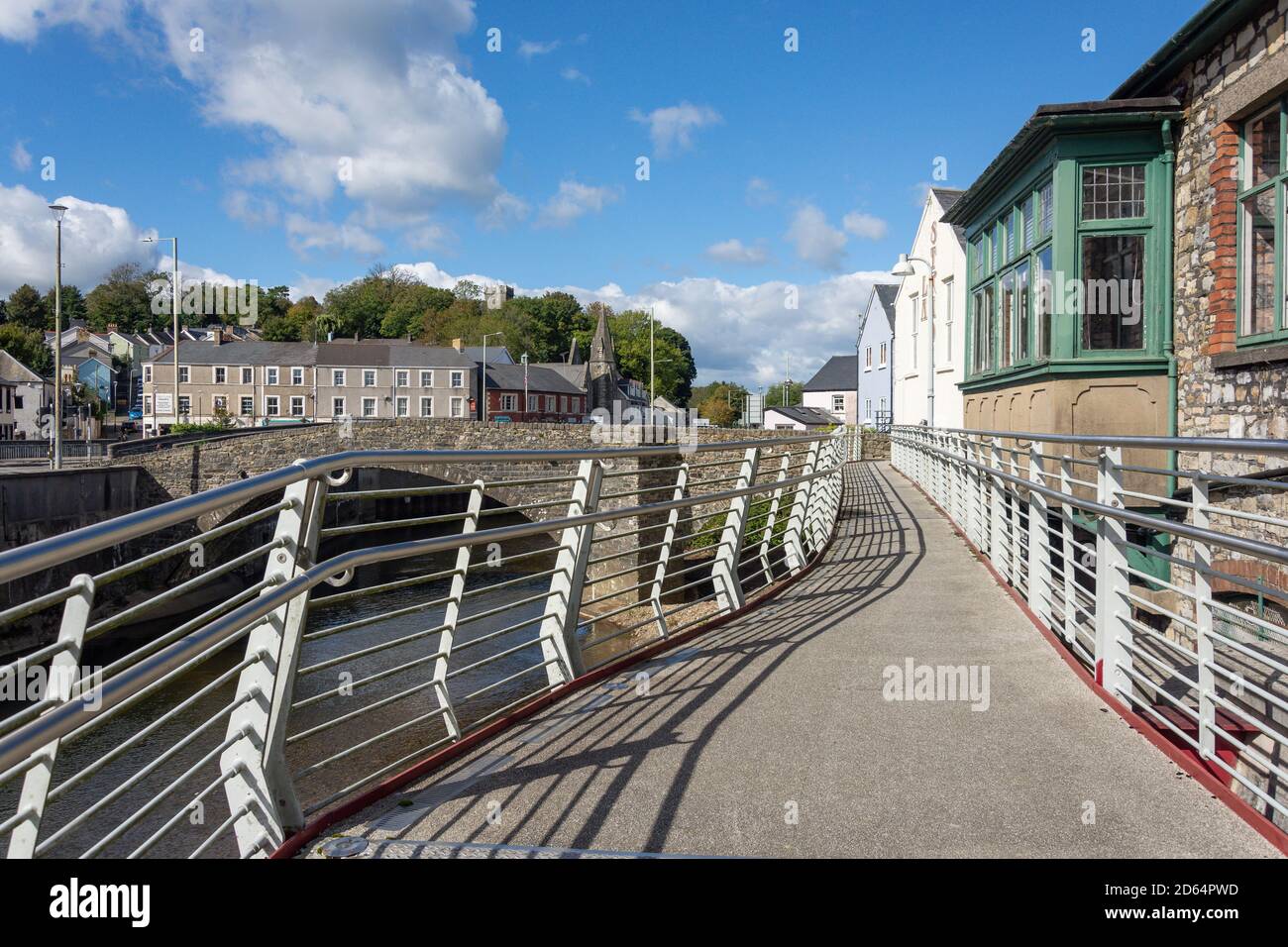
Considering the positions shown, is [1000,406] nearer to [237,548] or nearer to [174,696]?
[174,696]

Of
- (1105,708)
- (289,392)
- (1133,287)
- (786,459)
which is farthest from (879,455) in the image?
(289,392)

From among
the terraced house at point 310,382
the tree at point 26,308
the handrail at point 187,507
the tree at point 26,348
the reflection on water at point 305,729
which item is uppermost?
the tree at point 26,308

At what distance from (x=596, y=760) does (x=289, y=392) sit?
83.7 metres

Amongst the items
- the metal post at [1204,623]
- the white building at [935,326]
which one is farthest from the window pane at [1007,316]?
the metal post at [1204,623]

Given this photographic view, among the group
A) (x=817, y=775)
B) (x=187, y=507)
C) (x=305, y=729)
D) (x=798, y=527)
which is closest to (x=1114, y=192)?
(x=798, y=527)

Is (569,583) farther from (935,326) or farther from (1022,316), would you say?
(935,326)

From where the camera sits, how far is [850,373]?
74.6 meters

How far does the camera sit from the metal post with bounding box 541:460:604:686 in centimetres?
567

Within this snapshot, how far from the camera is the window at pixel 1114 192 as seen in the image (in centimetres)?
1180

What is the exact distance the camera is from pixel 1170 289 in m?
11.4

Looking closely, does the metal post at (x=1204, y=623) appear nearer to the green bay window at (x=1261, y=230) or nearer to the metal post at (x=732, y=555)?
the metal post at (x=732, y=555)

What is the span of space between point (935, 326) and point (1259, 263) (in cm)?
1795

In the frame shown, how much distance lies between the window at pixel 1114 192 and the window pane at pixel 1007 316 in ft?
8.33

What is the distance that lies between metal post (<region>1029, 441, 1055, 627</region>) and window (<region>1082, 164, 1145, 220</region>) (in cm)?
602
